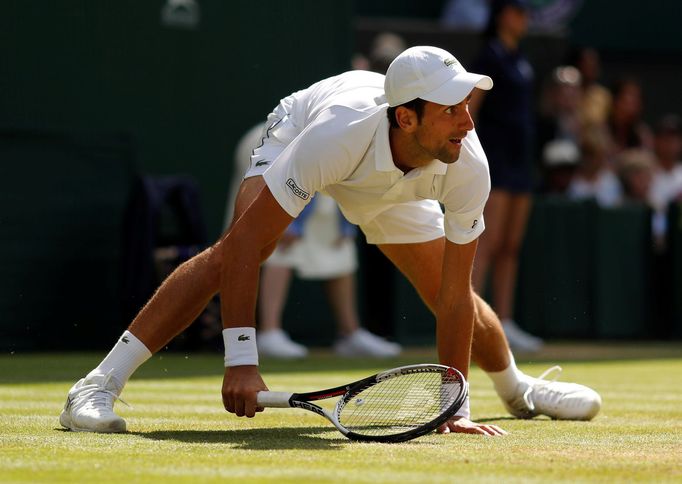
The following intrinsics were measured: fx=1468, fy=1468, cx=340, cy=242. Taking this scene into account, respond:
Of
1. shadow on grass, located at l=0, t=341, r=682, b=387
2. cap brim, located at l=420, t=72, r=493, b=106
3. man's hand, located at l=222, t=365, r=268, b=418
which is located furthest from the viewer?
shadow on grass, located at l=0, t=341, r=682, b=387

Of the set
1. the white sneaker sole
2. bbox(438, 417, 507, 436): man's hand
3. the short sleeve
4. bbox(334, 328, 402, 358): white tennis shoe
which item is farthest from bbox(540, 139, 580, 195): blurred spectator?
the white sneaker sole

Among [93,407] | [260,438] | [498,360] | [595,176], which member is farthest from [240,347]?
[595,176]

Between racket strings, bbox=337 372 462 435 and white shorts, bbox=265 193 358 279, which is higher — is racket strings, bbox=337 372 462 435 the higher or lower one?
the lower one

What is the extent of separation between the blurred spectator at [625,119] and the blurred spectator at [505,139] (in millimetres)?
4307

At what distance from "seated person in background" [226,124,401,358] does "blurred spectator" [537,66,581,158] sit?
3462 mm

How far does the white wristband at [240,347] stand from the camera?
4.79m

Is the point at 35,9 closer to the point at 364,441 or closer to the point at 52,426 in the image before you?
the point at 52,426

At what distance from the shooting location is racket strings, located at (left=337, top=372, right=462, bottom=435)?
15.1 ft

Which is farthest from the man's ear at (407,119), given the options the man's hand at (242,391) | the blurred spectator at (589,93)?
the blurred spectator at (589,93)

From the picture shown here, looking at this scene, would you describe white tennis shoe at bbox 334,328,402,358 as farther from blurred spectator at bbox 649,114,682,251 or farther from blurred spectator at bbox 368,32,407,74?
blurred spectator at bbox 649,114,682,251

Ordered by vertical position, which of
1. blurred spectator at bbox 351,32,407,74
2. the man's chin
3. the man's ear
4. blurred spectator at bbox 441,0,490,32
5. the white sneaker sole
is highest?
blurred spectator at bbox 441,0,490,32

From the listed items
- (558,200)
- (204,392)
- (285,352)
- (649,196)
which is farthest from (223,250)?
(649,196)

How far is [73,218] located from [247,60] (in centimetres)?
186

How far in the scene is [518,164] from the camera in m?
10.5
